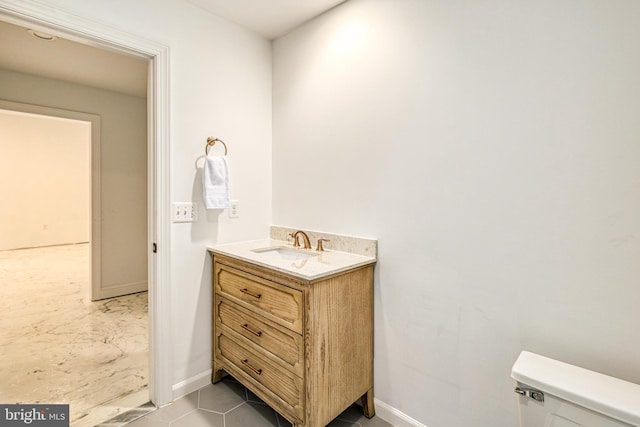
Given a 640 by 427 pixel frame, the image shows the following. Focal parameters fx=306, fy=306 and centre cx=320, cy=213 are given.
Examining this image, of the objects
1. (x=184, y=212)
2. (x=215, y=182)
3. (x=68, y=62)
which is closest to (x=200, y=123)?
(x=215, y=182)

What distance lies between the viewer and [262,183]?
2297mm

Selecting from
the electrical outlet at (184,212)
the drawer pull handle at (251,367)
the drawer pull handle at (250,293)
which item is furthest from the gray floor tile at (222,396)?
the electrical outlet at (184,212)

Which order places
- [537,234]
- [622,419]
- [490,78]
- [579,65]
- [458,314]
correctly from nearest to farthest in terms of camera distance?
Answer: [622,419]
[579,65]
[537,234]
[490,78]
[458,314]

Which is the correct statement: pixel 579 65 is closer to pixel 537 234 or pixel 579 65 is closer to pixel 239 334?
pixel 537 234

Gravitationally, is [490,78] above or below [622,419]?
above

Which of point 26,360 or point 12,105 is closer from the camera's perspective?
point 26,360

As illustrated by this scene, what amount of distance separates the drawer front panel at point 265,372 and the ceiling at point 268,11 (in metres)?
2.05

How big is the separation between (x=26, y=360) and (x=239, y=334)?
1724mm

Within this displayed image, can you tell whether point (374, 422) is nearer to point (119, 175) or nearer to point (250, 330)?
point (250, 330)

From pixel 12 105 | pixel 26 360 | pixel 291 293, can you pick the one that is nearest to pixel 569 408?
pixel 291 293

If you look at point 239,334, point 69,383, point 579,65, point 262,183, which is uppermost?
point 579,65

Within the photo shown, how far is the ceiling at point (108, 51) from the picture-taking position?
6.22 feet

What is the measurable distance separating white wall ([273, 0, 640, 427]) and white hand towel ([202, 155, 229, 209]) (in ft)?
1.99

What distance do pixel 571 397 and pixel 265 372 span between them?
1.31 metres
